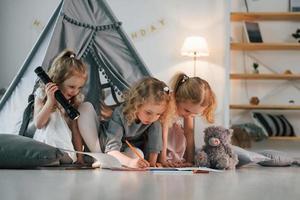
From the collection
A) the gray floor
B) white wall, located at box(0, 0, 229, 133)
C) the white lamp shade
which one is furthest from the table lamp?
the gray floor

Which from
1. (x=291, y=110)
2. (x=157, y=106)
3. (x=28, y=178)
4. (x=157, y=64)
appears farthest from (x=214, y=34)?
(x=28, y=178)

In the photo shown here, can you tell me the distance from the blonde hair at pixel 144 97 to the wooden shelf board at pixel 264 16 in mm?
1812

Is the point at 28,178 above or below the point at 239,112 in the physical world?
below

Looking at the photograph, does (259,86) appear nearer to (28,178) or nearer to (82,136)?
(82,136)

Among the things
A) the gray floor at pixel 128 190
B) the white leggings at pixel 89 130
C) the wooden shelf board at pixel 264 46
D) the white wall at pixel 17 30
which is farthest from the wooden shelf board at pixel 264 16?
the gray floor at pixel 128 190

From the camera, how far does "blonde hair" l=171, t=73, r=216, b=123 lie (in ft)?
6.86

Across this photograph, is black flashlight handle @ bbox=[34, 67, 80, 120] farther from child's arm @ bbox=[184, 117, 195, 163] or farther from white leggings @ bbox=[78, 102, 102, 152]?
child's arm @ bbox=[184, 117, 195, 163]

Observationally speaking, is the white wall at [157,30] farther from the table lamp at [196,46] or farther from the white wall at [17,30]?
the table lamp at [196,46]

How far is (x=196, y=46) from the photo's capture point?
3.58 m

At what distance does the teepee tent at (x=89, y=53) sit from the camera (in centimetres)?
263

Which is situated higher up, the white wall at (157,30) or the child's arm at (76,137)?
the white wall at (157,30)

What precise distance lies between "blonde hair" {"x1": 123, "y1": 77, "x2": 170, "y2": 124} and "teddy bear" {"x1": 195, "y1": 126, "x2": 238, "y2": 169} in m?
0.21

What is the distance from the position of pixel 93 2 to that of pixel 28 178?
1.77 metres

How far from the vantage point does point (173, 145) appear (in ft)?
7.32
